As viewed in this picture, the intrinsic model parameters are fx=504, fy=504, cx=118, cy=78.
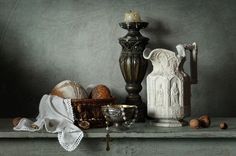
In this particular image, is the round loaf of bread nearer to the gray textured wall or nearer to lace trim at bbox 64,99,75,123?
lace trim at bbox 64,99,75,123

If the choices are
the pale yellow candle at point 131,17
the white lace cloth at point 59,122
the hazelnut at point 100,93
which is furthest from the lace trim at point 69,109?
the pale yellow candle at point 131,17

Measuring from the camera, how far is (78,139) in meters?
1.33

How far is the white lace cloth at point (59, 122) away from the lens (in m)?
1.33

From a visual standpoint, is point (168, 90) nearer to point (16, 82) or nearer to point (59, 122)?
point (59, 122)

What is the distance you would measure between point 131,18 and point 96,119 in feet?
1.09

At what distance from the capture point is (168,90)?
1413mm

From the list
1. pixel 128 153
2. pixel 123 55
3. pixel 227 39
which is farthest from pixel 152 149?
pixel 227 39

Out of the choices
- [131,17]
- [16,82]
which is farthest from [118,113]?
[16,82]

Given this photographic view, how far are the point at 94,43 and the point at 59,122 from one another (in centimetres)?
43

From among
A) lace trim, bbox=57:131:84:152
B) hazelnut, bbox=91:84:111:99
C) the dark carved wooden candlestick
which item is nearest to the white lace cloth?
lace trim, bbox=57:131:84:152

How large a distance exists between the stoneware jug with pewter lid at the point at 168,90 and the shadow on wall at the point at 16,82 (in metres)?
0.49

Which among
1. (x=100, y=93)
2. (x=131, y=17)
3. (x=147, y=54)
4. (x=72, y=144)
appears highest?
(x=131, y=17)

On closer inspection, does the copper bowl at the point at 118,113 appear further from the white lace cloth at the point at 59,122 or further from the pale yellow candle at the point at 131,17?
the pale yellow candle at the point at 131,17

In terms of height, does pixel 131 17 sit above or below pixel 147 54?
above
